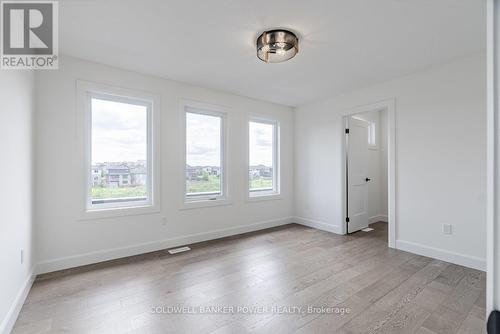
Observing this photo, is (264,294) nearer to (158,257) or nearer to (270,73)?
(158,257)

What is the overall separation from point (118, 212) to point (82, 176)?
61 centimetres

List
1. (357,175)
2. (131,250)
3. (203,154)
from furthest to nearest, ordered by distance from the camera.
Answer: (357,175) → (203,154) → (131,250)

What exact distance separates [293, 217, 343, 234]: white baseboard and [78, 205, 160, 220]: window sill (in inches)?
114

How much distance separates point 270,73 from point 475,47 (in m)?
2.28

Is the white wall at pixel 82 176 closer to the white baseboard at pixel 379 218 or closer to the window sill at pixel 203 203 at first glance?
the window sill at pixel 203 203

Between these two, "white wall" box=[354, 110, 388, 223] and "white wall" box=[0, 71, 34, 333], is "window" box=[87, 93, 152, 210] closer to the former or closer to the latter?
"white wall" box=[0, 71, 34, 333]

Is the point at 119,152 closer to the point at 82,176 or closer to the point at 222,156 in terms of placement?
the point at 82,176

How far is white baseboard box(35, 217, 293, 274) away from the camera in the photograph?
270 centimetres

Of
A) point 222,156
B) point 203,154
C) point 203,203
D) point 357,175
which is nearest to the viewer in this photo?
point 203,203

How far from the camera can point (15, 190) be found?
197 centimetres

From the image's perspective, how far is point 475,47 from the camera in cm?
257

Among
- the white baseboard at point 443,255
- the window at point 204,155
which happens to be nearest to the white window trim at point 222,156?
the window at point 204,155

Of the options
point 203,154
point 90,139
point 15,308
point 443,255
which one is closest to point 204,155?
point 203,154

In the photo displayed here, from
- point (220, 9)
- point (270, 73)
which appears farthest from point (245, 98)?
point (220, 9)
